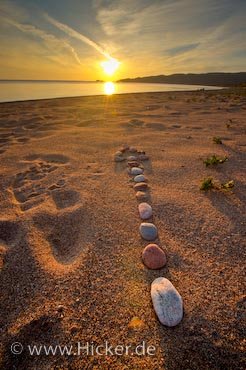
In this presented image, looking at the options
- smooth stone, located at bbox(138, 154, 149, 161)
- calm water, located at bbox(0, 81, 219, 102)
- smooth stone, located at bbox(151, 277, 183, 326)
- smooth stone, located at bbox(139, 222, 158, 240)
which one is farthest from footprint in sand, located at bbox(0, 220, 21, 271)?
calm water, located at bbox(0, 81, 219, 102)

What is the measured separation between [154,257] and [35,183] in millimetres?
2166

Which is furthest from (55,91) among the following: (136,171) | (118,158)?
(136,171)

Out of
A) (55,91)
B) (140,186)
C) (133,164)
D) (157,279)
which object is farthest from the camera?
(55,91)

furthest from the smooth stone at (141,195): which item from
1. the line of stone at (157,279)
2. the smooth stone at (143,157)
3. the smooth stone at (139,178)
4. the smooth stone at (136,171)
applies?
the smooth stone at (143,157)

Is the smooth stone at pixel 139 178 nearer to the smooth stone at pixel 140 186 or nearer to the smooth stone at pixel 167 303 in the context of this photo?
the smooth stone at pixel 140 186

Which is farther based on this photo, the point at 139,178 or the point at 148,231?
the point at 139,178

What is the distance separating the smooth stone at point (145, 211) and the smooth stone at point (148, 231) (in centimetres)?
20

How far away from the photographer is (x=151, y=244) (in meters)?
1.99

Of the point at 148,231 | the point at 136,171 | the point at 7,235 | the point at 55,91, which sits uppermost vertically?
the point at 55,91

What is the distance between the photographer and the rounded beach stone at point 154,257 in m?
1.82

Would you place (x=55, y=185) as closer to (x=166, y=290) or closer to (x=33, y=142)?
(x=166, y=290)

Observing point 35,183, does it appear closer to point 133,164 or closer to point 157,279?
point 133,164

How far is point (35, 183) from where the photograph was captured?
128 inches

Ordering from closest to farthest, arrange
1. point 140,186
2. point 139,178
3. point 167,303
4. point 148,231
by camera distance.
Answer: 1. point 167,303
2. point 148,231
3. point 140,186
4. point 139,178
